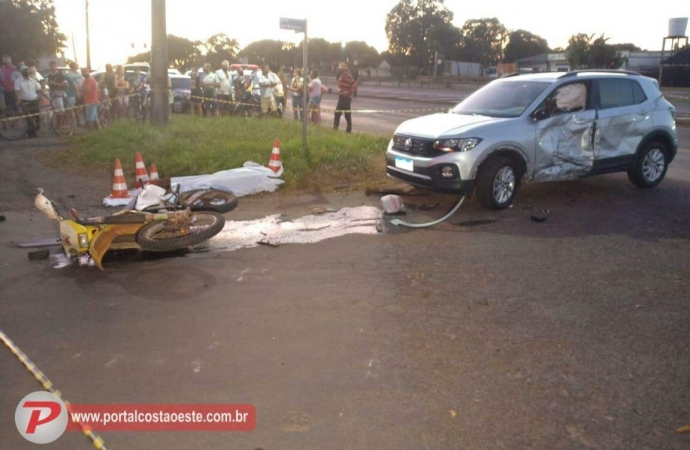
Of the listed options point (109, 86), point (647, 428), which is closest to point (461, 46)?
point (109, 86)

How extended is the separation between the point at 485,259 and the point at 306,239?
2.09m

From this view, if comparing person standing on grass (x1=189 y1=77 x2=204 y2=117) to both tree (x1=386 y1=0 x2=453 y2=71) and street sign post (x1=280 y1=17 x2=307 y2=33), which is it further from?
tree (x1=386 y1=0 x2=453 y2=71)

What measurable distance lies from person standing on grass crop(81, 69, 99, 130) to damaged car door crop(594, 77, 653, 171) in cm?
1317

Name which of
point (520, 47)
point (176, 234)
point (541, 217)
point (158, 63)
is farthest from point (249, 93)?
point (520, 47)

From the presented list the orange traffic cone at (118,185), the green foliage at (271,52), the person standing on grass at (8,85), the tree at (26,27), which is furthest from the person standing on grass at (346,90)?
the green foliage at (271,52)

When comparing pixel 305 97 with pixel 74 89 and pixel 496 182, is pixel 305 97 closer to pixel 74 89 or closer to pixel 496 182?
pixel 496 182

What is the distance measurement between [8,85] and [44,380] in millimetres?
14790

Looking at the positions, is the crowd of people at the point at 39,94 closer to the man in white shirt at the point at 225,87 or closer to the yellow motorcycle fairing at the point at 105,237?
the man in white shirt at the point at 225,87

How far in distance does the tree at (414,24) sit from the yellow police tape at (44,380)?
308ft

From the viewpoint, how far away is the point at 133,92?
65.3 ft

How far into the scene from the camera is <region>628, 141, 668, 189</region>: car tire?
954 centimetres

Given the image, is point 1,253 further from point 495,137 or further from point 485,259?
point 495,137

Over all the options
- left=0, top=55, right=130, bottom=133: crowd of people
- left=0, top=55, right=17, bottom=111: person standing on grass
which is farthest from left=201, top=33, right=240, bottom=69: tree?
left=0, top=55, right=17, bottom=111: person standing on grass

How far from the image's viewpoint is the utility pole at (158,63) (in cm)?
1391
